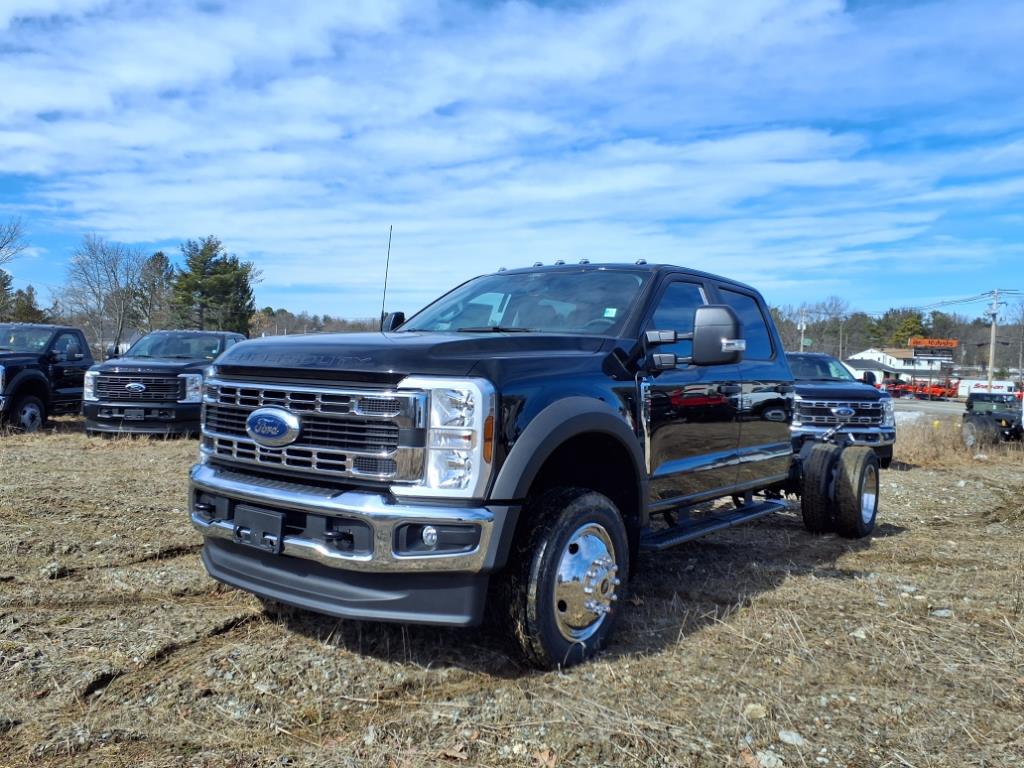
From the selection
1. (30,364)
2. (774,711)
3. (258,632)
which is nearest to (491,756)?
(774,711)

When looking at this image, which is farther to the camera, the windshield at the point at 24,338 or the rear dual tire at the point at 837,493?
the windshield at the point at 24,338

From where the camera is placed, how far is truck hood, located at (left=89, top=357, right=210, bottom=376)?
36.6 feet

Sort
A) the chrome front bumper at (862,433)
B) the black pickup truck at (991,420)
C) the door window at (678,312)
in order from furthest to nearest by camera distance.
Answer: the black pickup truck at (991,420) → the chrome front bumper at (862,433) → the door window at (678,312)

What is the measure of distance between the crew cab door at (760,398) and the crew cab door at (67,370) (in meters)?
10.8

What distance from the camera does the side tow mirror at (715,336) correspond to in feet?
13.5

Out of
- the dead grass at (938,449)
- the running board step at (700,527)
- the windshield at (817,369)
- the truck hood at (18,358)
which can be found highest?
the windshield at (817,369)

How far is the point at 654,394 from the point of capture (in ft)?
14.1

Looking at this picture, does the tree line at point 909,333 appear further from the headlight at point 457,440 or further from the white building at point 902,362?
the headlight at point 457,440

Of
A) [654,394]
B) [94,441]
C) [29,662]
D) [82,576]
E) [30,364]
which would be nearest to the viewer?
[29,662]

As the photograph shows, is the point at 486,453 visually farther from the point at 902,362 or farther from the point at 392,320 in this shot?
the point at 902,362

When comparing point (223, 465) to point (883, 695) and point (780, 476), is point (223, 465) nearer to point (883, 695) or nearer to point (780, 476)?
point (883, 695)

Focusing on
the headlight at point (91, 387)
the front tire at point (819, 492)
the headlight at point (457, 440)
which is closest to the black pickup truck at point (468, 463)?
the headlight at point (457, 440)

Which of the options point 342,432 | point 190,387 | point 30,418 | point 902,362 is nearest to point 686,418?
point 342,432

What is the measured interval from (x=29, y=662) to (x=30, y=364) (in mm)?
10252
